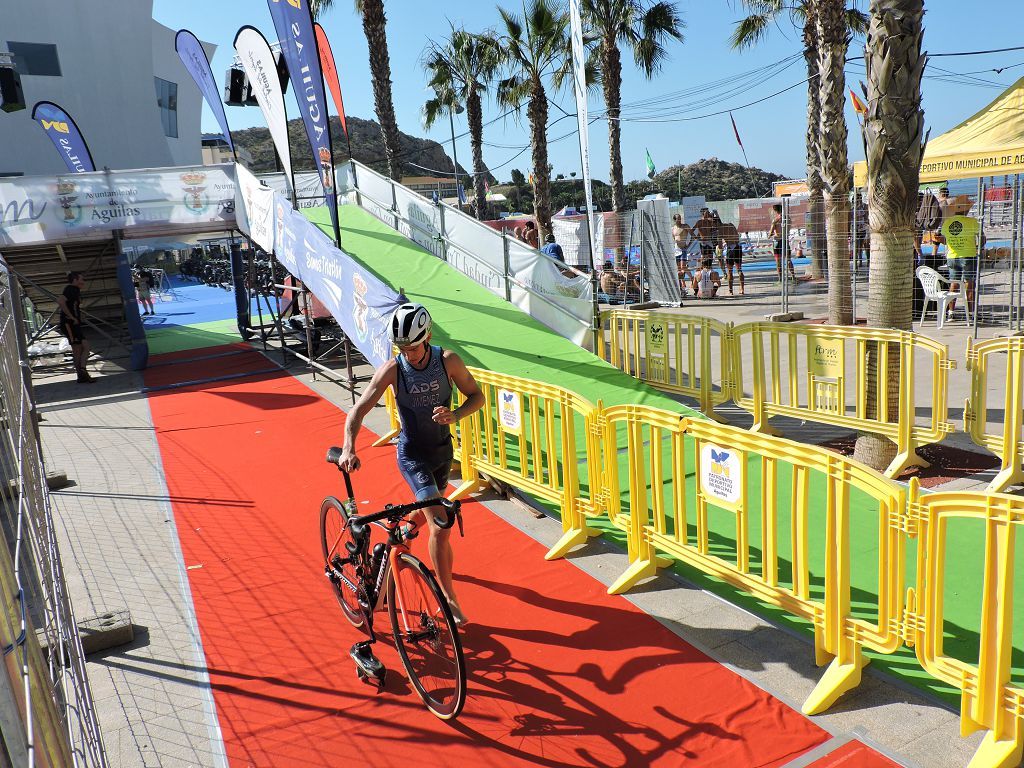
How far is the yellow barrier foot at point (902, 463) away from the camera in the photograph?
7125 mm

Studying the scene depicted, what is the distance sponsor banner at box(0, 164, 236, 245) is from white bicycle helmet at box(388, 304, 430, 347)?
11.5 m

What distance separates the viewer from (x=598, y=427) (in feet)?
18.5

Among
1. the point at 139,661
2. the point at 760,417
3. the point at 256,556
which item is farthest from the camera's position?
the point at 760,417

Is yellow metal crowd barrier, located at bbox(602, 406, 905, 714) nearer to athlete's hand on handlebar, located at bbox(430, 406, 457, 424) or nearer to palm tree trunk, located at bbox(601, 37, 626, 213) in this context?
athlete's hand on handlebar, located at bbox(430, 406, 457, 424)

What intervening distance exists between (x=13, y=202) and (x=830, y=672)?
1462 cm

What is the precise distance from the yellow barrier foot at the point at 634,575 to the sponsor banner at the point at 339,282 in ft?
13.7

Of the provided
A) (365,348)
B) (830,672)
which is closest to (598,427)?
(830,672)

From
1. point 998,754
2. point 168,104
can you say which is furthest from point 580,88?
point 168,104

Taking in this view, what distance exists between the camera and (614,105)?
26391mm

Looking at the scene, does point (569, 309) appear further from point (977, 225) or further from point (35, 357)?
point (35, 357)

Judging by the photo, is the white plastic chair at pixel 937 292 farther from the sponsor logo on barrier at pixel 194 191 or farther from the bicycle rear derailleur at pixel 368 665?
the sponsor logo on barrier at pixel 194 191

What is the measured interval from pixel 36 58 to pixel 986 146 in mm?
40513

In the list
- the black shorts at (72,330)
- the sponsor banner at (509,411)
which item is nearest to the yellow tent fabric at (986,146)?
the sponsor banner at (509,411)

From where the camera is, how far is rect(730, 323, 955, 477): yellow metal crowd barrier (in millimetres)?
6996
